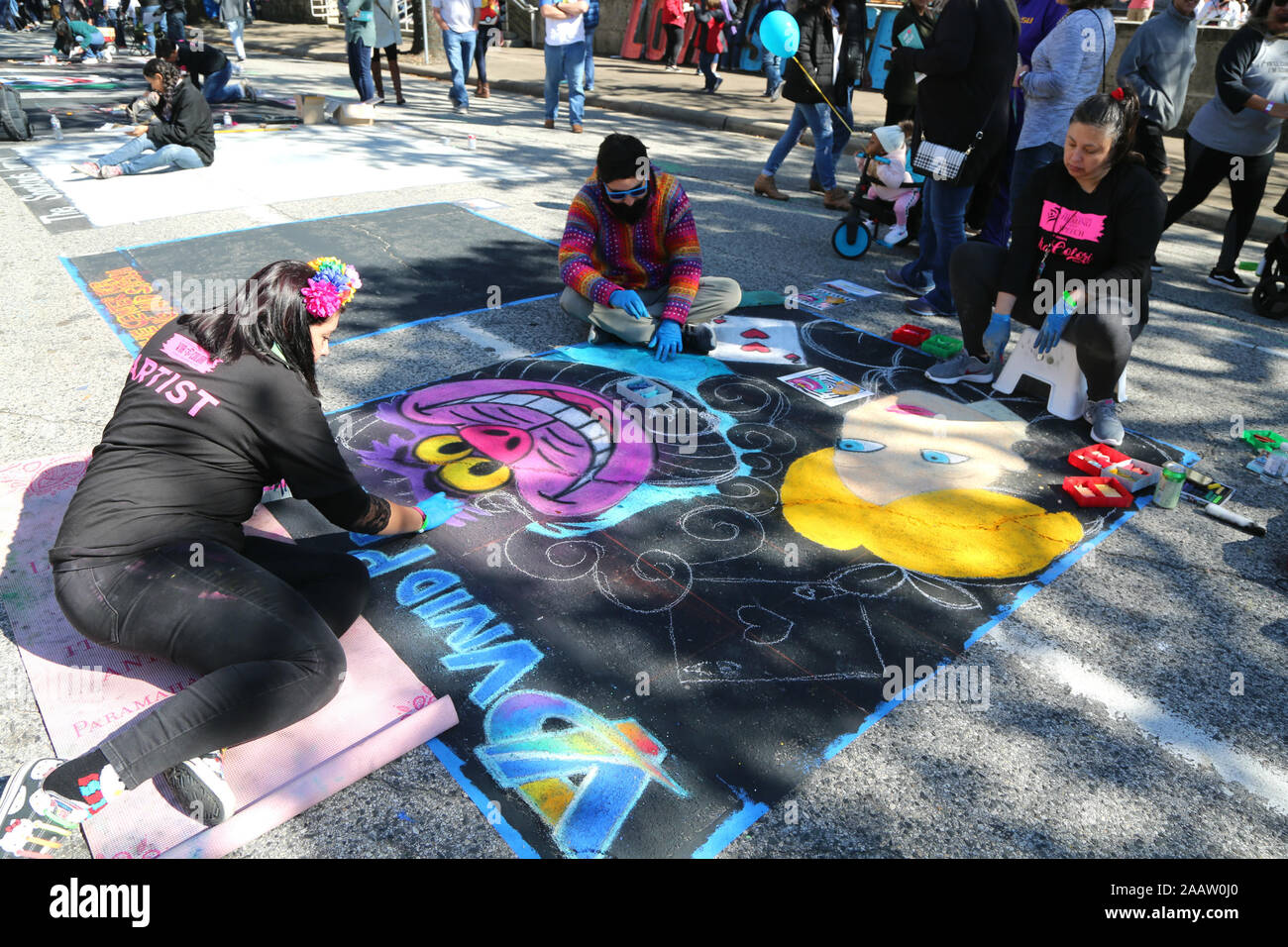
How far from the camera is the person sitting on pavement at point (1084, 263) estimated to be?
363cm

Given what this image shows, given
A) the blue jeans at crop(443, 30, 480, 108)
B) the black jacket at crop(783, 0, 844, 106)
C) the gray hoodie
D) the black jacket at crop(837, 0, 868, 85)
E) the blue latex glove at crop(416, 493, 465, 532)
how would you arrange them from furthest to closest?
1. the blue jeans at crop(443, 30, 480, 108)
2. the black jacket at crop(837, 0, 868, 85)
3. the black jacket at crop(783, 0, 844, 106)
4. the gray hoodie
5. the blue latex glove at crop(416, 493, 465, 532)

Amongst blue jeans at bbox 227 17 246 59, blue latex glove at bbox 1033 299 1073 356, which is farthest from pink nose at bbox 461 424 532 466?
blue jeans at bbox 227 17 246 59

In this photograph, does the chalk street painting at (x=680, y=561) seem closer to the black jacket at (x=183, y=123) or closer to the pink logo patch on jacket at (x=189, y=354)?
the pink logo patch on jacket at (x=189, y=354)

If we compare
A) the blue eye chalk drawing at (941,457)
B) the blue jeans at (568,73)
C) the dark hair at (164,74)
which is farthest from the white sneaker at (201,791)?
the blue jeans at (568,73)

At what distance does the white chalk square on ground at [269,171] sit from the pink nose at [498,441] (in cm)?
429

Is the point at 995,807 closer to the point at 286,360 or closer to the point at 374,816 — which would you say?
the point at 374,816

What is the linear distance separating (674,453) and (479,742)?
5.48 feet

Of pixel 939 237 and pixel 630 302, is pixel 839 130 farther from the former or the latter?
pixel 630 302

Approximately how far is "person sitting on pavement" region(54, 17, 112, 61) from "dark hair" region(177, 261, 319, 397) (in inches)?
736

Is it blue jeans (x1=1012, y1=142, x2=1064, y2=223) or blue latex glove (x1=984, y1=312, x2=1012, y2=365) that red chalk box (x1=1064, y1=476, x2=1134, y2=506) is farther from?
blue jeans (x1=1012, y1=142, x2=1064, y2=223)

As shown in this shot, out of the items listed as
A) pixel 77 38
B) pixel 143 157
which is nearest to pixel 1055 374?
pixel 143 157

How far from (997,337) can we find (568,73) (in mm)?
8022

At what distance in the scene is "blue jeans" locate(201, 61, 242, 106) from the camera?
10992mm

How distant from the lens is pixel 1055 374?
402cm
